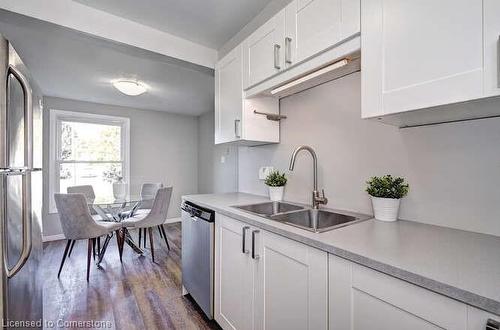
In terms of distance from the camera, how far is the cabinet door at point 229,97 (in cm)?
193

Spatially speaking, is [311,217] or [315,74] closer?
[315,74]

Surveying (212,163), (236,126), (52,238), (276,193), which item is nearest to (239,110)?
(236,126)

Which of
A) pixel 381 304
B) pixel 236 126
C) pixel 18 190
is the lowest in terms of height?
pixel 381 304

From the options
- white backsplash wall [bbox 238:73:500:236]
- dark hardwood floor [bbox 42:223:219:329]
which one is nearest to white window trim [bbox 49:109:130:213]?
dark hardwood floor [bbox 42:223:219:329]

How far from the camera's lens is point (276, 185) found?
190 cm

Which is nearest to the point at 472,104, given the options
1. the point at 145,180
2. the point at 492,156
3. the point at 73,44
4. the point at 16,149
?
the point at 492,156

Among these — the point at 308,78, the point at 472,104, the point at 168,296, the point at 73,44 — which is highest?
the point at 73,44

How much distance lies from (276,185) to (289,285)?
0.93 m

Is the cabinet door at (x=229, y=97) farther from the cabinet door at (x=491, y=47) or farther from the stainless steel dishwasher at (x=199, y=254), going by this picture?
the cabinet door at (x=491, y=47)

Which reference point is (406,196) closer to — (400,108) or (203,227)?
(400,108)

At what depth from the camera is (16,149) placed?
1.05 m

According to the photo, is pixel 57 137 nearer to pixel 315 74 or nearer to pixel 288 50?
pixel 288 50

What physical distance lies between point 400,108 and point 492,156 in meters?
0.44

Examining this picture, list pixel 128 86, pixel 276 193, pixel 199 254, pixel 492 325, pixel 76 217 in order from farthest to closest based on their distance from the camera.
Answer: pixel 128 86, pixel 76 217, pixel 276 193, pixel 199 254, pixel 492 325
